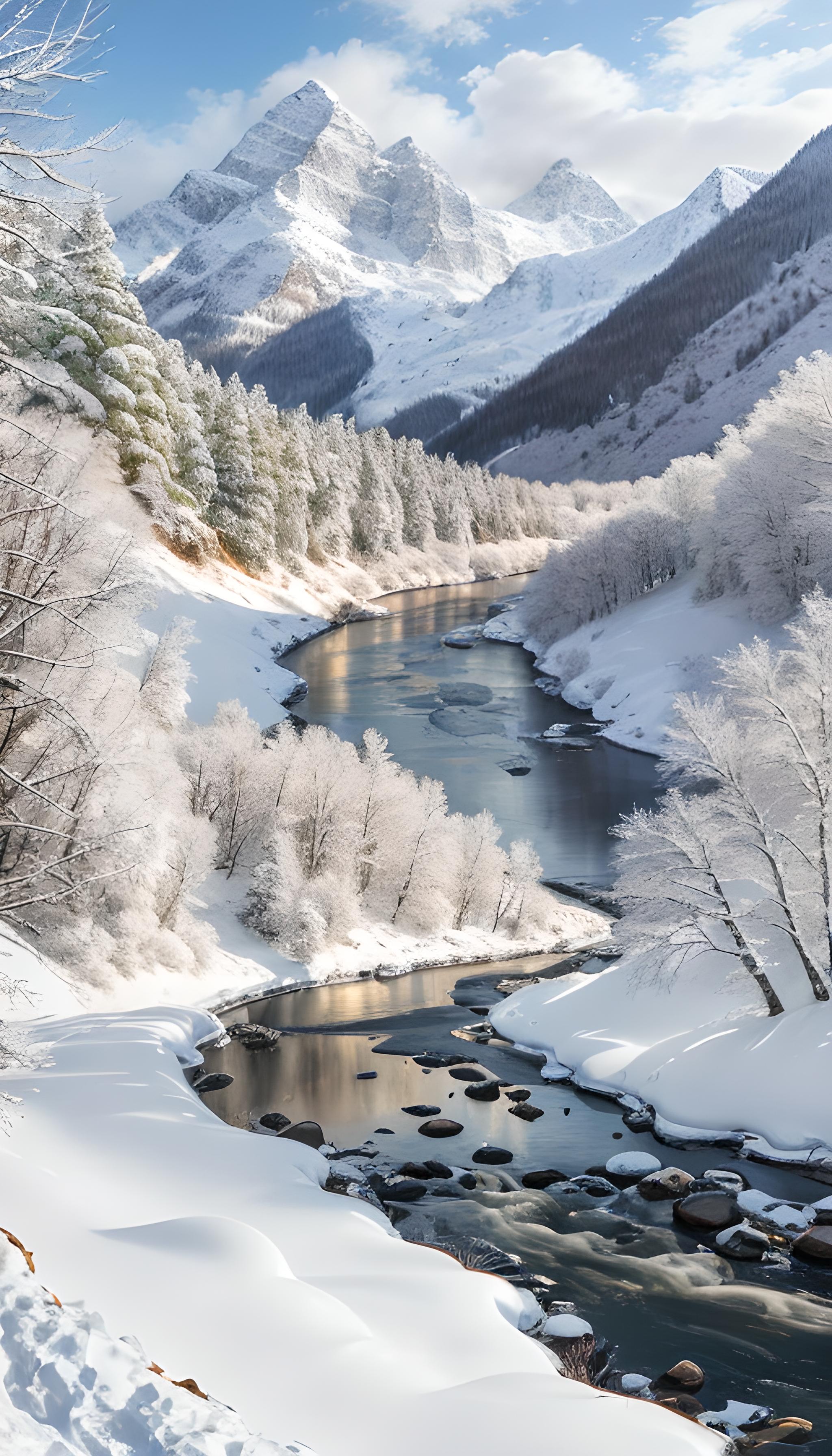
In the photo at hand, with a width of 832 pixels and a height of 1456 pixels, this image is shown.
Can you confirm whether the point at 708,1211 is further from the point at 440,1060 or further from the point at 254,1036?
the point at 254,1036

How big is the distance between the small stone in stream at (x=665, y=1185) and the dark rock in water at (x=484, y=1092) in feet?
18.0

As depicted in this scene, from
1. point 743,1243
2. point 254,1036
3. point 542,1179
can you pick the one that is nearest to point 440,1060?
point 254,1036

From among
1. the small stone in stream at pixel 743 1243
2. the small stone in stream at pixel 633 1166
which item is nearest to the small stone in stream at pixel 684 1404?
the small stone in stream at pixel 743 1243

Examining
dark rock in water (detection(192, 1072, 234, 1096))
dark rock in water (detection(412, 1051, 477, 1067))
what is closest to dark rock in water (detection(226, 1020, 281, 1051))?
dark rock in water (detection(192, 1072, 234, 1096))

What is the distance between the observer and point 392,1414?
10.8m

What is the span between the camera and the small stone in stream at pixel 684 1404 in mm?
13305

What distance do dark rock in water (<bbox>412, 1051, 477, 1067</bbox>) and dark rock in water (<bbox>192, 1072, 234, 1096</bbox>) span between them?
205 inches

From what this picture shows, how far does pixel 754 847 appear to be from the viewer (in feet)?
86.4

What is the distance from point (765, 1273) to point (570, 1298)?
361 cm

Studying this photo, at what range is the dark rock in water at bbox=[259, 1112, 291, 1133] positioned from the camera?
23.5m

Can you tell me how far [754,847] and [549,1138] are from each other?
882 cm

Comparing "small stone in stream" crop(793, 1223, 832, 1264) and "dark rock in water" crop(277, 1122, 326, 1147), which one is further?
"dark rock in water" crop(277, 1122, 326, 1147)

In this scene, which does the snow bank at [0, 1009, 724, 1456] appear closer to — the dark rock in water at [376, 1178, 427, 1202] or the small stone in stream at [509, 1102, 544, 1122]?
the dark rock in water at [376, 1178, 427, 1202]

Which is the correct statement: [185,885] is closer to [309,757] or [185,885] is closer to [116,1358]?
[309,757]
